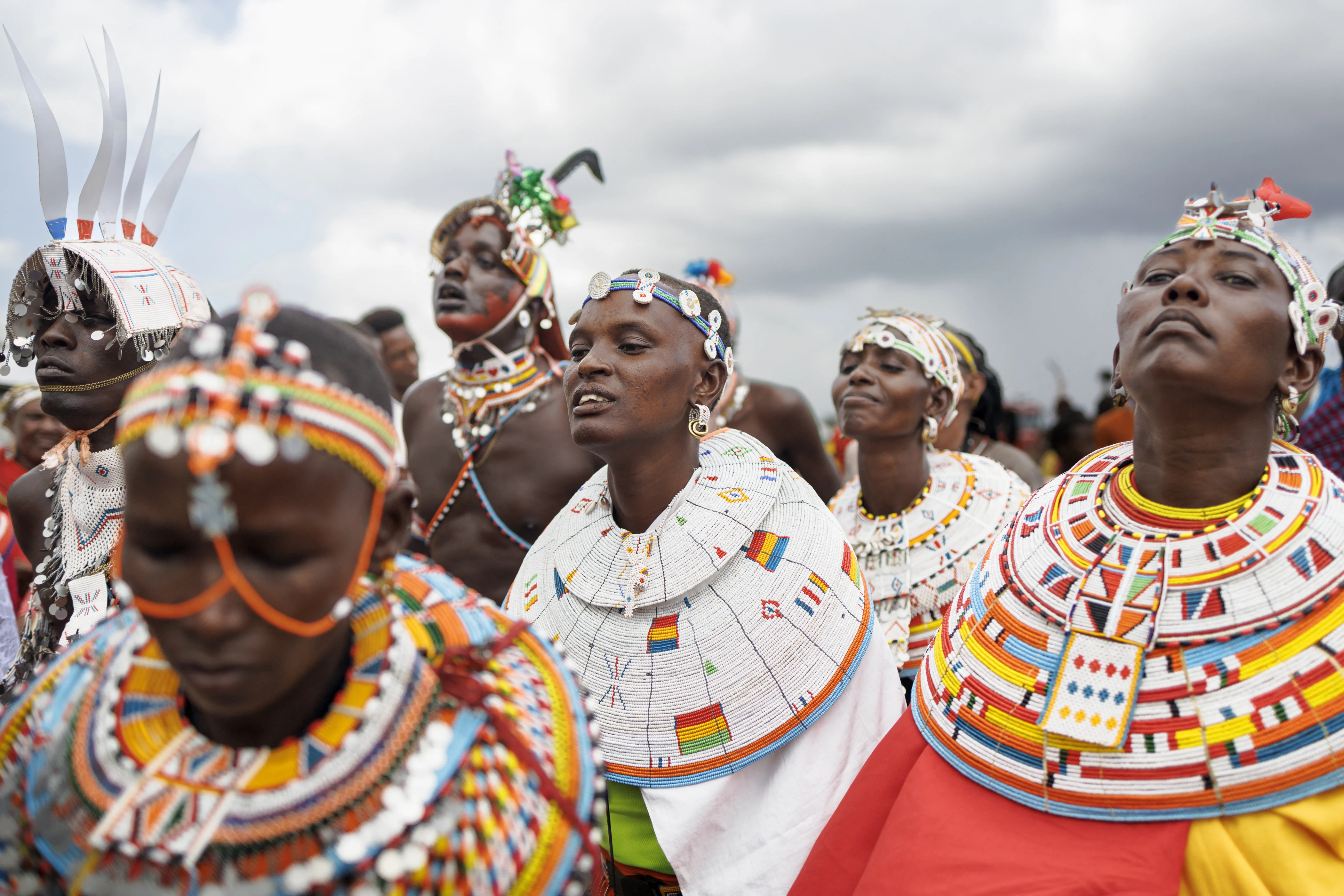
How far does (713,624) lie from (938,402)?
Answer: 2.02 metres

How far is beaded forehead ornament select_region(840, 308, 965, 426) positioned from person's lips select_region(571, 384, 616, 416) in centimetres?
170

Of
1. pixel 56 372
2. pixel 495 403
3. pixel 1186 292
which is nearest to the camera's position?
pixel 1186 292

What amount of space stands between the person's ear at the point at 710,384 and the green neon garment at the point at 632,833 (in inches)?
50.2

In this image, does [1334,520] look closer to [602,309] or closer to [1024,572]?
[1024,572]

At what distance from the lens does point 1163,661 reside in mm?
2139

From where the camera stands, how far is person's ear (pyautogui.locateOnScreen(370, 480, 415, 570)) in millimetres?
1663

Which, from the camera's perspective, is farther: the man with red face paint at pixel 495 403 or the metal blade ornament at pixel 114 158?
the man with red face paint at pixel 495 403

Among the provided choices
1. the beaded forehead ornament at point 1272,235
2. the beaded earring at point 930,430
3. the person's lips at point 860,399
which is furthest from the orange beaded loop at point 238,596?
the beaded earring at point 930,430

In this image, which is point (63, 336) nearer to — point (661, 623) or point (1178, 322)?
point (661, 623)

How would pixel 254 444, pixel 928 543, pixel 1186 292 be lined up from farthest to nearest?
pixel 928 543
pixel 1186 292
pixel 254 444

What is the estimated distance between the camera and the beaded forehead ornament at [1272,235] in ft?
7.52

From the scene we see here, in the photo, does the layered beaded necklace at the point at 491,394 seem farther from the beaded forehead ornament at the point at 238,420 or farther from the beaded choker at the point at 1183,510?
the beaded forehead ornament at the point at 238,420

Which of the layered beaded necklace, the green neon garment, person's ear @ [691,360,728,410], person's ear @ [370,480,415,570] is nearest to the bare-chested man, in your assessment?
the layered beaded necklace

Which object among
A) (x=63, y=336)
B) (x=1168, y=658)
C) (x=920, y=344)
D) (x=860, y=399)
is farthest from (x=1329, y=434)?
(x=63, y=336)
